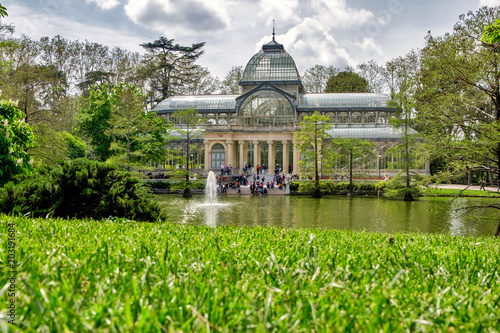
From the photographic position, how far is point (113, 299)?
2.00 metres

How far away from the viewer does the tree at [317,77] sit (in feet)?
215

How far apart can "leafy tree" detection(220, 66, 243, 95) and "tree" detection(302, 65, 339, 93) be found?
10.4 meters

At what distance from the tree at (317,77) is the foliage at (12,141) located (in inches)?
2345

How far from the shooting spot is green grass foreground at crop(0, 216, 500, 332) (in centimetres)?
182

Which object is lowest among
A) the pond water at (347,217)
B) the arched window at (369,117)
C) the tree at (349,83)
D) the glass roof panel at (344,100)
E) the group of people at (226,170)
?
the pond water at (347,217)

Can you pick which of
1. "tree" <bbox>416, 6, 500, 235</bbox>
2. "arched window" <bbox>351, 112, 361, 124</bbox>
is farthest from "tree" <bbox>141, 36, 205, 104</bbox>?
"tree" <bbox>416, 6, 500, 235</bbox>

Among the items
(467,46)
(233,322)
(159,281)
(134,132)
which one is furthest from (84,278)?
(134,132)

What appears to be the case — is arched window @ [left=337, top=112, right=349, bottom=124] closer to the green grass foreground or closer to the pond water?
the pond water

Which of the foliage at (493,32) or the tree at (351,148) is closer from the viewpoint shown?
the foliage at (493,32)

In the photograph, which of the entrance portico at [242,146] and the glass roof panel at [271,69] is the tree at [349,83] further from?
the entrance portico at [242,146]

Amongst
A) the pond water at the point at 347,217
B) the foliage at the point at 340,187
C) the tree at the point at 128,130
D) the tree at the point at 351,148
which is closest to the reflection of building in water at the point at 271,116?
the tree at the point at 351,148

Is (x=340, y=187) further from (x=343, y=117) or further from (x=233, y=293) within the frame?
(x=233, y=293)

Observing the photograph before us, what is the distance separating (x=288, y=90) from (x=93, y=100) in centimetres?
2747

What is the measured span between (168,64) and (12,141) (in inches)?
2148
